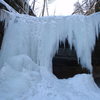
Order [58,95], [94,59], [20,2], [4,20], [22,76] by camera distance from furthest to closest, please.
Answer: [20,2] → [94,59] → [4,20] → [22,76] → [58,95]

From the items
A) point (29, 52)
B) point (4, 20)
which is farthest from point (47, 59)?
point (4, 20)

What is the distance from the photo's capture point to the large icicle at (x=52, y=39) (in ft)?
16.5

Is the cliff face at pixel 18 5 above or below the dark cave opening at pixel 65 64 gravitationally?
above

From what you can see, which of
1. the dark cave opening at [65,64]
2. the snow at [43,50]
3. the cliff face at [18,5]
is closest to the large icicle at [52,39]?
the snow at [43,50]

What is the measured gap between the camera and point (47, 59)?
16.2ft

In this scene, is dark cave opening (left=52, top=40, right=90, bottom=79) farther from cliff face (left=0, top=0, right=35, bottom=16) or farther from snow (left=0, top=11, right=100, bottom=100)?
cliff face (left=0, top=0, right=35, bottom=16)

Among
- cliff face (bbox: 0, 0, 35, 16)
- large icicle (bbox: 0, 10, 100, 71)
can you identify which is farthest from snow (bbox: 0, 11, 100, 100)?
cliff face (bbox: 0, 0, 35, 16)

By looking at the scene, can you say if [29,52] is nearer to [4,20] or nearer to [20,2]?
[4,20]

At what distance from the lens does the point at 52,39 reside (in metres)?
5.11

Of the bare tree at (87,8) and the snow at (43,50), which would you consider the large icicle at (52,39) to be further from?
the bare tree at (87,8)

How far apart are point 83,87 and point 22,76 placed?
174cm

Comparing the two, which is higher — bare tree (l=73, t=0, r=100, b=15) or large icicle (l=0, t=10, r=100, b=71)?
bare tree (l=73, t=0, r=100, b=15)

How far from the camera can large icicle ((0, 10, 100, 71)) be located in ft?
16.5

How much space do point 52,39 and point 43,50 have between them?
482mm
